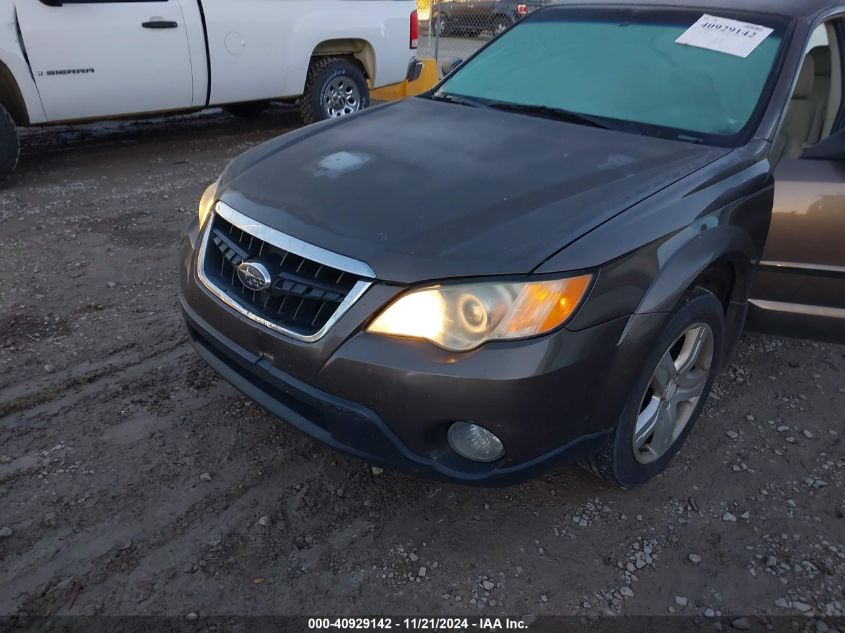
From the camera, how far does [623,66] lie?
3021mm

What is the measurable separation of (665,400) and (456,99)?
1.77 m

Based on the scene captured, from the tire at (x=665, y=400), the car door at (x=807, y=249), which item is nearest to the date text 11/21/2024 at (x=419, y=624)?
the tire at (x=665, y=400)

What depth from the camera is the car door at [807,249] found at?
8.77ft

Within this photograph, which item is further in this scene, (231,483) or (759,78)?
(759,78)

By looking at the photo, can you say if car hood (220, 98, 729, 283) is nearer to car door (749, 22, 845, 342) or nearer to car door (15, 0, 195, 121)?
car door (749, 22, 845, 342)

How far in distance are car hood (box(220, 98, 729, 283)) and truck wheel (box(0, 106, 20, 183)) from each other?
3452 mm

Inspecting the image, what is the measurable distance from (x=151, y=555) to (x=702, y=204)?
2.15m

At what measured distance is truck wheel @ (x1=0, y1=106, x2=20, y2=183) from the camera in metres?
5.25

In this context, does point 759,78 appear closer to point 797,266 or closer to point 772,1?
point 772,1

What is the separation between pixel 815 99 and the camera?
3.31 metres

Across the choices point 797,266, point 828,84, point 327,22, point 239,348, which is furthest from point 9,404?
point 327,22

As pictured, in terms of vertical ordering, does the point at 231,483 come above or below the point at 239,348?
below

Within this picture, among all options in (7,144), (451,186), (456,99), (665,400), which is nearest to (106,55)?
(7,144)

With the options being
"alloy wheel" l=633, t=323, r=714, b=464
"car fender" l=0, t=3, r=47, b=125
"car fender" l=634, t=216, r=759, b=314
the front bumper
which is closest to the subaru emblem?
the front bumper
